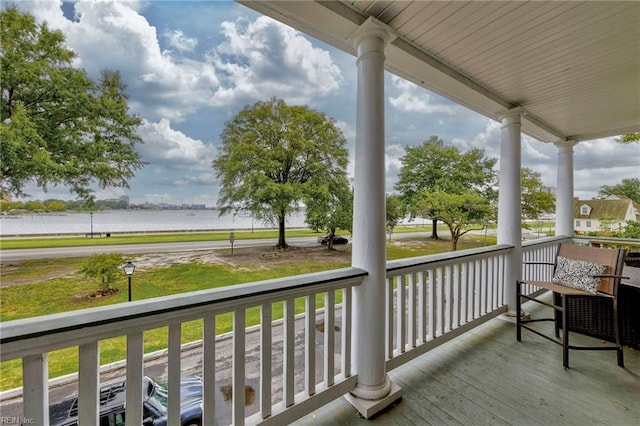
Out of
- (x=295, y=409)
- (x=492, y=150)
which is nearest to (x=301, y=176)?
(x=295, y=409)

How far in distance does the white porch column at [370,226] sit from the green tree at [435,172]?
2.68 m

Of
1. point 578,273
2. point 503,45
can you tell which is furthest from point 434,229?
point 503,45

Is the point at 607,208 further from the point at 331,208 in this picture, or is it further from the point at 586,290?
the point at 331,208

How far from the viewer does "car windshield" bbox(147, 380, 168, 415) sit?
146 centimetres

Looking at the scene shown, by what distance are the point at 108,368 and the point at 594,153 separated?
878cm

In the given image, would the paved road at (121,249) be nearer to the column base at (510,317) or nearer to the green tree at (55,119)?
the green tree at (55,119)

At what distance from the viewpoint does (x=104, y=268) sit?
194cm

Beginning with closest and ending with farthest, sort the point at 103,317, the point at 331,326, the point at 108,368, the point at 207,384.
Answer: the point at 103,317 < the point at 207,384 < the point at 108,368 < the point at 331,326

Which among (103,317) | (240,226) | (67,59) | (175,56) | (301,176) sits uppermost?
(175,56)

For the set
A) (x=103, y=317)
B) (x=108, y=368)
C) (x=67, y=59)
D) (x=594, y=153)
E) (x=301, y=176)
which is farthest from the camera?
(x=594, y=153)

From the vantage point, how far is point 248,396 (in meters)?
2.19

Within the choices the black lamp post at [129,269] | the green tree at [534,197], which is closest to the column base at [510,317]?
the black lamp post at [129,269]

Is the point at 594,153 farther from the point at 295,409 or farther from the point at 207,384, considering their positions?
the point at 207,384

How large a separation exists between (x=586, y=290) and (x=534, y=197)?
19.9 feet
